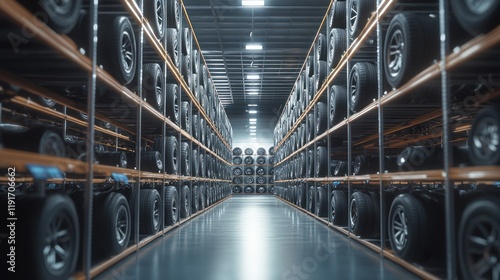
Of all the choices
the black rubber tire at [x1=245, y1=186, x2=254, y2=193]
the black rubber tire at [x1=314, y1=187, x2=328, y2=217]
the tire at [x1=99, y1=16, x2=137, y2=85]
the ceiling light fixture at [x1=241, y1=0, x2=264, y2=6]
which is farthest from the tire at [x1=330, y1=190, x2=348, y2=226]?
the black rubber tire at [x1=245, y1=186, x2=254, y2=193]

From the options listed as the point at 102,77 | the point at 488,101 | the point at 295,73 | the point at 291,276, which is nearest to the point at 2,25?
the point at 102,77

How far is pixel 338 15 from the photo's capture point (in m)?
7.20

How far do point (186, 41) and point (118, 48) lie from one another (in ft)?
14.9

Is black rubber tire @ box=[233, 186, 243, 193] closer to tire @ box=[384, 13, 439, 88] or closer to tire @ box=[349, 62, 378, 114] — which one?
tire @ box=[349, 62, 378, 114]

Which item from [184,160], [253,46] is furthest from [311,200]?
[253,46]

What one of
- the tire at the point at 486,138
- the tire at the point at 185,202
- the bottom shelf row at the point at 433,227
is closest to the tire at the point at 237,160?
the tire at the point at 185,202

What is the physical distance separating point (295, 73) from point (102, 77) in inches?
613

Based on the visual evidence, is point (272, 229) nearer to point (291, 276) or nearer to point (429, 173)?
point (291, 276)

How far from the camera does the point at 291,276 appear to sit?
3660mm

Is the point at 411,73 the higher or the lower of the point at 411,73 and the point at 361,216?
the higher

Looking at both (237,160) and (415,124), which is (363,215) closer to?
(415,124)

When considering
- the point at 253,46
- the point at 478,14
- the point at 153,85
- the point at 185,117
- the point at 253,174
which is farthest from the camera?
the point at 253,174

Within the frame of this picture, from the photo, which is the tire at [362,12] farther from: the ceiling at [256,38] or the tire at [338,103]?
the ceiling at [256,38]

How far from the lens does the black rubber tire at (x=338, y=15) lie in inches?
283
